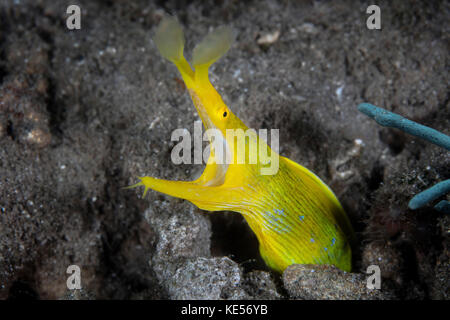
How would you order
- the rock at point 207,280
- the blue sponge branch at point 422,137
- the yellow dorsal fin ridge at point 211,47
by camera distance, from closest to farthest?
1. the yellow dorsal fin ridge at point 211,47
2. the blue sponge branch at point 422,137
3. the rock at point 207,280

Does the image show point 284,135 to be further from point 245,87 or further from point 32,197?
point 32,197

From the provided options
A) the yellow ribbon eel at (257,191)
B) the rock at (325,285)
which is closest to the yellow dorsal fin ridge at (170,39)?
the yellow ribbon eel at (257,191)

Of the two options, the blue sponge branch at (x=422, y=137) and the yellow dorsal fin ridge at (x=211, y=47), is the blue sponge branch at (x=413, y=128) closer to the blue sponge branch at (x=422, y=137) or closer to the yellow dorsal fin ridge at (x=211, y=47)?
the blue sponge branch at (x=422, y=137)

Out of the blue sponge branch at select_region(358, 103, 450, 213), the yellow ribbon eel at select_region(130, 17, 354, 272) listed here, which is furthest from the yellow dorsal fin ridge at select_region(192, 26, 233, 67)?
the blue sponge branch at select_region(358, 103, 450, 213)

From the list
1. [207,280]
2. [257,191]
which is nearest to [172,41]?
[257,191]

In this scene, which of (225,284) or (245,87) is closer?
(225,284)

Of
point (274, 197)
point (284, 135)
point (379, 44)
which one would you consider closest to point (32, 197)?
point (274, 197)

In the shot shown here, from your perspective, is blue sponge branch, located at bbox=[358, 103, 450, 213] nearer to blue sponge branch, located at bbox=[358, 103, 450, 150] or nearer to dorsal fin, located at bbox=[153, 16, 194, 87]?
blue sponge branch, located at bbox=[358, 103, 450, 150]

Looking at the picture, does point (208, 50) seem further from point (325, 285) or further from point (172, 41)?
point (325, 285)
